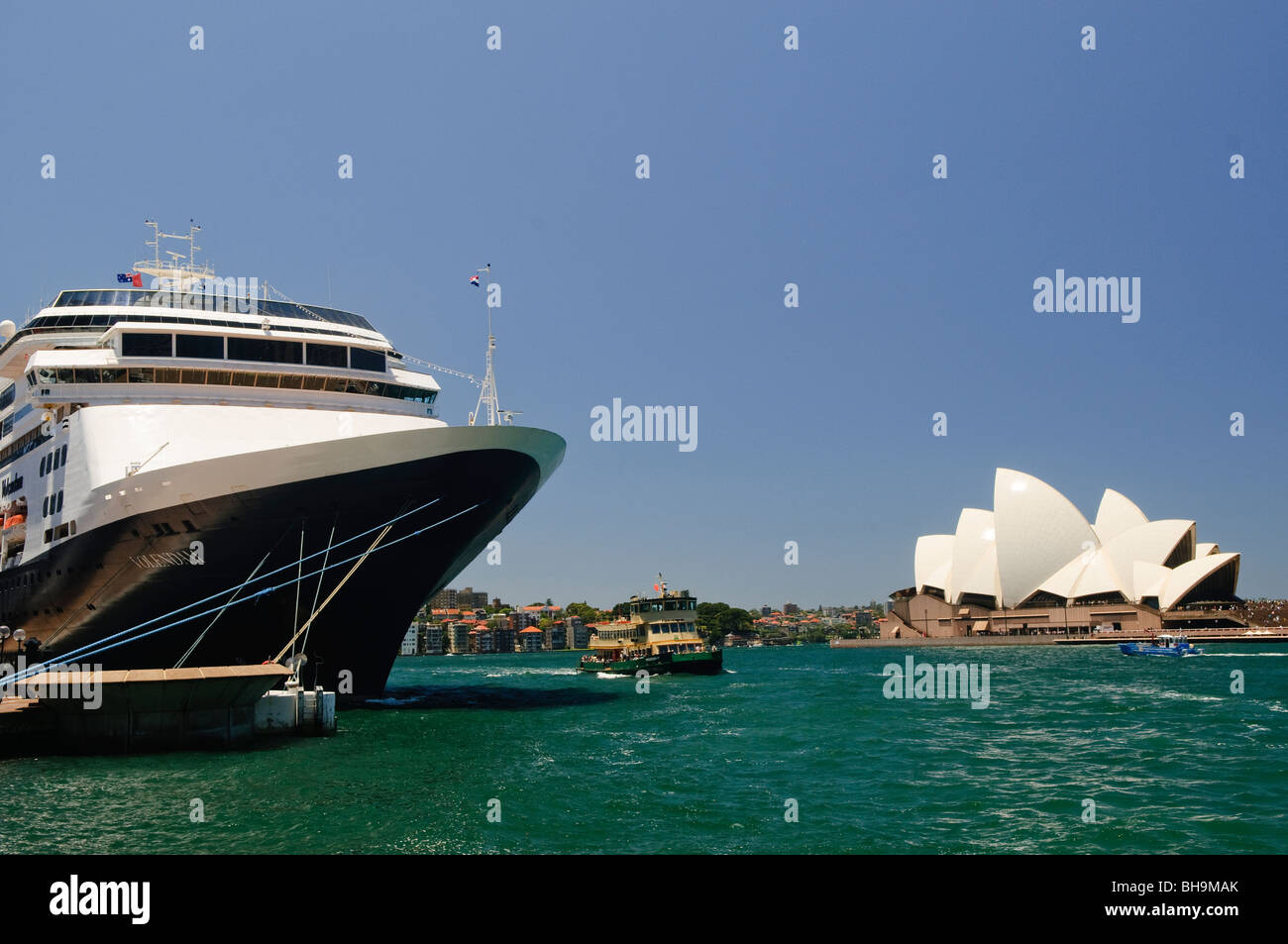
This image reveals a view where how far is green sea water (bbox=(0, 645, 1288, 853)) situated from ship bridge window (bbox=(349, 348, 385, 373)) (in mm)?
11119

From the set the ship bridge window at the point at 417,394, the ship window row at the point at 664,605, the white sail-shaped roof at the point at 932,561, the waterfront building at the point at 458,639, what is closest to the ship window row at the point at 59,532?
the ship bridge window at the point at 417,394

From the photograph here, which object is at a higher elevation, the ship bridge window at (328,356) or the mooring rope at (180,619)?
the ship bridge window at (328,356)

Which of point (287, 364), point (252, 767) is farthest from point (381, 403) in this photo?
point (252, 767)

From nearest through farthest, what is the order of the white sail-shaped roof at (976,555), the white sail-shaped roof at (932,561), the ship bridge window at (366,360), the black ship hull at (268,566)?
the black ship hull at (268,566) < the ship bridge window at (366,360) < the white sail-shaped roof at (976,555) < the white sail-shaped roof at (932,561)

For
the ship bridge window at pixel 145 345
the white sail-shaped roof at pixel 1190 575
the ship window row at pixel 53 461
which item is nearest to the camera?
the ship window row at pixel 53 461

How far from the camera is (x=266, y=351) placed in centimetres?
2983

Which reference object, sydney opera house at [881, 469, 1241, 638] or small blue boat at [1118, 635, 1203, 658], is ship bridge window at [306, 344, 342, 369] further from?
sydney opera house at [881, 469, 1241, 638]

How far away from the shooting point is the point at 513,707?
34.7m

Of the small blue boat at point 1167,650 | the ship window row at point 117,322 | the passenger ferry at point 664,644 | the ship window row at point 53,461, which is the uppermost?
the ship window row at point 117,322

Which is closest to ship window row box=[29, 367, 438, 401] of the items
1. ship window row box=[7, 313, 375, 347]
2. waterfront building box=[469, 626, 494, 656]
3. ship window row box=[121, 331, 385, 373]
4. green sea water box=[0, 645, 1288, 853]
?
ship window row box=[121, 331, 385, 373]

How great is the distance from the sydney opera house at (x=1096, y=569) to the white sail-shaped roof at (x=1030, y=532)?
0.36 feet

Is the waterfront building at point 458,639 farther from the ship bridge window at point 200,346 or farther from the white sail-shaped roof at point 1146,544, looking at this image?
the ship bridge window at point 200,346

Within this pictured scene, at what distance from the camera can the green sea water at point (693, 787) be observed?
13.5 m

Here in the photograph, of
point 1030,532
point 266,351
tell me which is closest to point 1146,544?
point 1030,532
